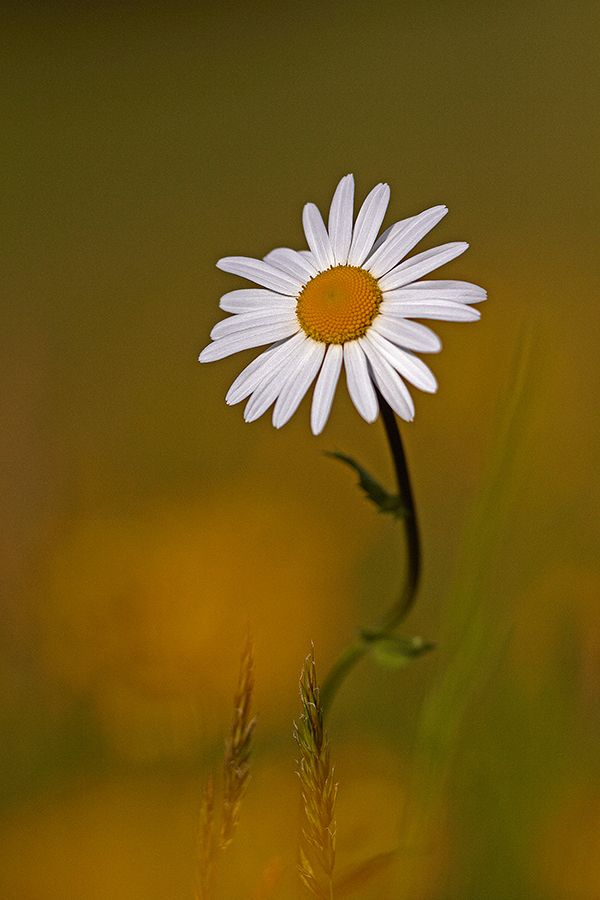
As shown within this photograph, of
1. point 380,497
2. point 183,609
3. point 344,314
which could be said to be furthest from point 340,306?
point 183,609

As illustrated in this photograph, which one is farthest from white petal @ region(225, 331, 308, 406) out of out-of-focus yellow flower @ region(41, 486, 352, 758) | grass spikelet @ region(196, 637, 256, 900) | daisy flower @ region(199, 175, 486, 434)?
out-of-focus yellow flower @ region(41, 486, 352, 758)

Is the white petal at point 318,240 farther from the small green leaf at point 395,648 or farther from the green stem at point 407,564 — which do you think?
the small green leaf at point 395,648

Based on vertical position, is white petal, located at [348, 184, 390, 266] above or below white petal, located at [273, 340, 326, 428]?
above

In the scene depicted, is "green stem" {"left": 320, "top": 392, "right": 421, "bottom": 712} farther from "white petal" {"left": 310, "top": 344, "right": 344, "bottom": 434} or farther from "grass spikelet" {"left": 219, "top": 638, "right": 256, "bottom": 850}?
"grass spikelet" {"left": 219, "top": 638, "right": 256, "bottom": 850}

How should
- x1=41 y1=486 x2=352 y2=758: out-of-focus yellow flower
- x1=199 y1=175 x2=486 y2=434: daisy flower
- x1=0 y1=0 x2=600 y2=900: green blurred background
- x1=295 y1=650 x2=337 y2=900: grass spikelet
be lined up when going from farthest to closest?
x1=41 y1=486 x2=352 y2=758: out-of-focus yellow flower → x1=0 y1=0 x2=600 y2=900: green blurred background → x1=199 y1=175 x2=486 y2=434: daisy flower → x1=295 y1=650 x2=337 y2=900: grass spikelet

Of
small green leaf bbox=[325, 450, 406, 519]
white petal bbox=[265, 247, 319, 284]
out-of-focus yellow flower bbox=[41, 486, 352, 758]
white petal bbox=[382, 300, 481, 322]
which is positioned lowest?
out-of-focus yellow flower bbox=[41, 486, 352, 758]
